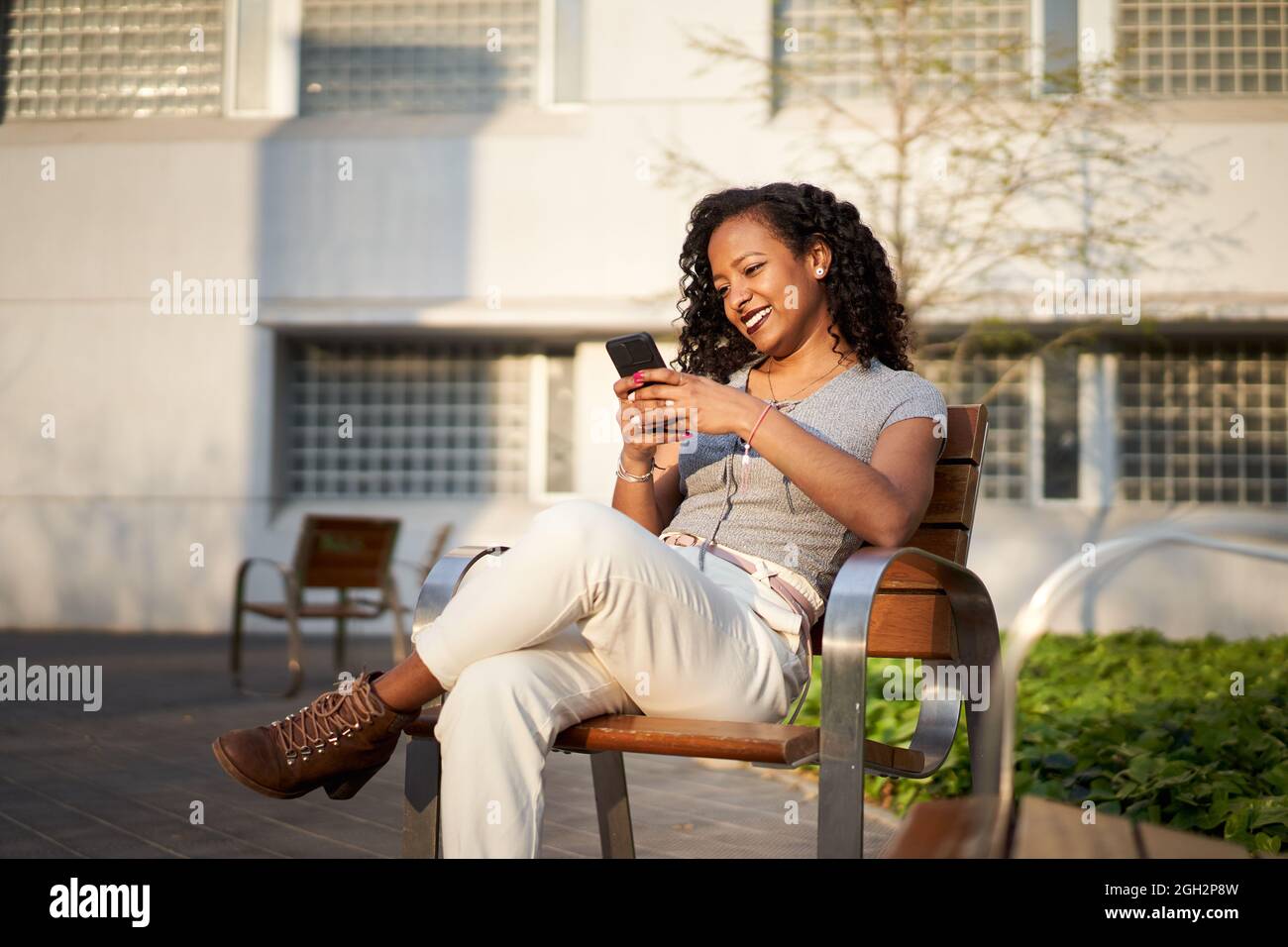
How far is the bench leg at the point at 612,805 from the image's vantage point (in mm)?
2816

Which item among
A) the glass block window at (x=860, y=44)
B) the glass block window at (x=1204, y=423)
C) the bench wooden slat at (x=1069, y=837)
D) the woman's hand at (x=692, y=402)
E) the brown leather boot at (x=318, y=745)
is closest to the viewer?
the bench wooden slat at (x=1069, y=837)

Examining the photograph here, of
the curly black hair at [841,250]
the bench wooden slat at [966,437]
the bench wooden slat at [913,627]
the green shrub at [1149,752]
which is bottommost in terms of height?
the green shrub at [1149,752]

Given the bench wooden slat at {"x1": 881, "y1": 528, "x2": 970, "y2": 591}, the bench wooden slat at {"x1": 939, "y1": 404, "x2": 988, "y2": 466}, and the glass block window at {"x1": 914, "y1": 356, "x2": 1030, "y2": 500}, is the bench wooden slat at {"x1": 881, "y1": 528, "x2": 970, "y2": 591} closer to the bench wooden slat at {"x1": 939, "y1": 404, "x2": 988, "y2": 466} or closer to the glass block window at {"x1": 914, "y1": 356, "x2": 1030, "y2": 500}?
the bench wooden slat at {"x1": 939, "y1": 404, "x2": 988, "y2": 466}

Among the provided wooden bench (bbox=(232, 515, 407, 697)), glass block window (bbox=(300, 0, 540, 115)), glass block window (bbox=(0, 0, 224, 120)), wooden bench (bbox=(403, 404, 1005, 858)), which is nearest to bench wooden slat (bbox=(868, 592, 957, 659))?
wooden bench (bbox=(403, 404, 1005, 858))

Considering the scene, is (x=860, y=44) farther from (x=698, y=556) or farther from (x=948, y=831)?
(x=948, y=831)

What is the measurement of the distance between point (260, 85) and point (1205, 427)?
31.5 ft

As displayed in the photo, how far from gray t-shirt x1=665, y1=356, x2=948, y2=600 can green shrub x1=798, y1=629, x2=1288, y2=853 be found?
122cm

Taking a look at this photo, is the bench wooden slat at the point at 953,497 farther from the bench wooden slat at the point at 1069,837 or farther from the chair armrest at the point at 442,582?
the bench wooden slat at the point at 1069,837

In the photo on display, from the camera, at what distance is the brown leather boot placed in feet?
7.20

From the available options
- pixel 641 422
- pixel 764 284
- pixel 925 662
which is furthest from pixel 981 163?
pixel 641 422

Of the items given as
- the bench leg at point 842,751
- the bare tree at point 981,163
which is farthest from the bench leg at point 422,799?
the bare tree at point 981,163

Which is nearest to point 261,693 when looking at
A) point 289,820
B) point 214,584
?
point 289,820

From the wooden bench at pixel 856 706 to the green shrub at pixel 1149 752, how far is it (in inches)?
35.0

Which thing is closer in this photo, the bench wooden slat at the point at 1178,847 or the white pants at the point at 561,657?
the bench wooden slat at the point at 1178,847
